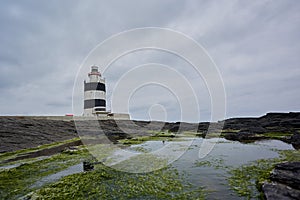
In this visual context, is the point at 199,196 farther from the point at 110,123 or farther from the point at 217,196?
the point at 110,123

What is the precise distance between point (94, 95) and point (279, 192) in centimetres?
3413

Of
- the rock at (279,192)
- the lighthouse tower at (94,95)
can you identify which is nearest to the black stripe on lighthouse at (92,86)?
the lighthouse tower at (94,95)

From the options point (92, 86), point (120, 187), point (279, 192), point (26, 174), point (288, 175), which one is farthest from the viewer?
point (92, 86)

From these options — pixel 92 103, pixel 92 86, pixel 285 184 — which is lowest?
pixel 285 184

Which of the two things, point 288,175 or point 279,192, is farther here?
point 288,175

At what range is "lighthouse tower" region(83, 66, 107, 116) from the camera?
35.9 metres

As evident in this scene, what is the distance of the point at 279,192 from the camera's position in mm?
4902

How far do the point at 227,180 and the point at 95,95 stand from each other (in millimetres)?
31930

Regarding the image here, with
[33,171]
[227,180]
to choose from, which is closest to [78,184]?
[33,171]

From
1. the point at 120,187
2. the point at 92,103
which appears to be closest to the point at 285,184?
the point at 120,187

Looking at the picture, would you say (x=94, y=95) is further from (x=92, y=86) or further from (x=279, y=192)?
(x=279, y=192)

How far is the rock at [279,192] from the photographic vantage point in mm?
4552

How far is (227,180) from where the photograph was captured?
23.4 ft

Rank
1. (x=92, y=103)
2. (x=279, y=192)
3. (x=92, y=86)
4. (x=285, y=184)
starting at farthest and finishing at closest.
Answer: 1. (x=92, y=86)
2. (x=92, y=103)
3. (x=285, y=184)
4. (x=279, y=192)
